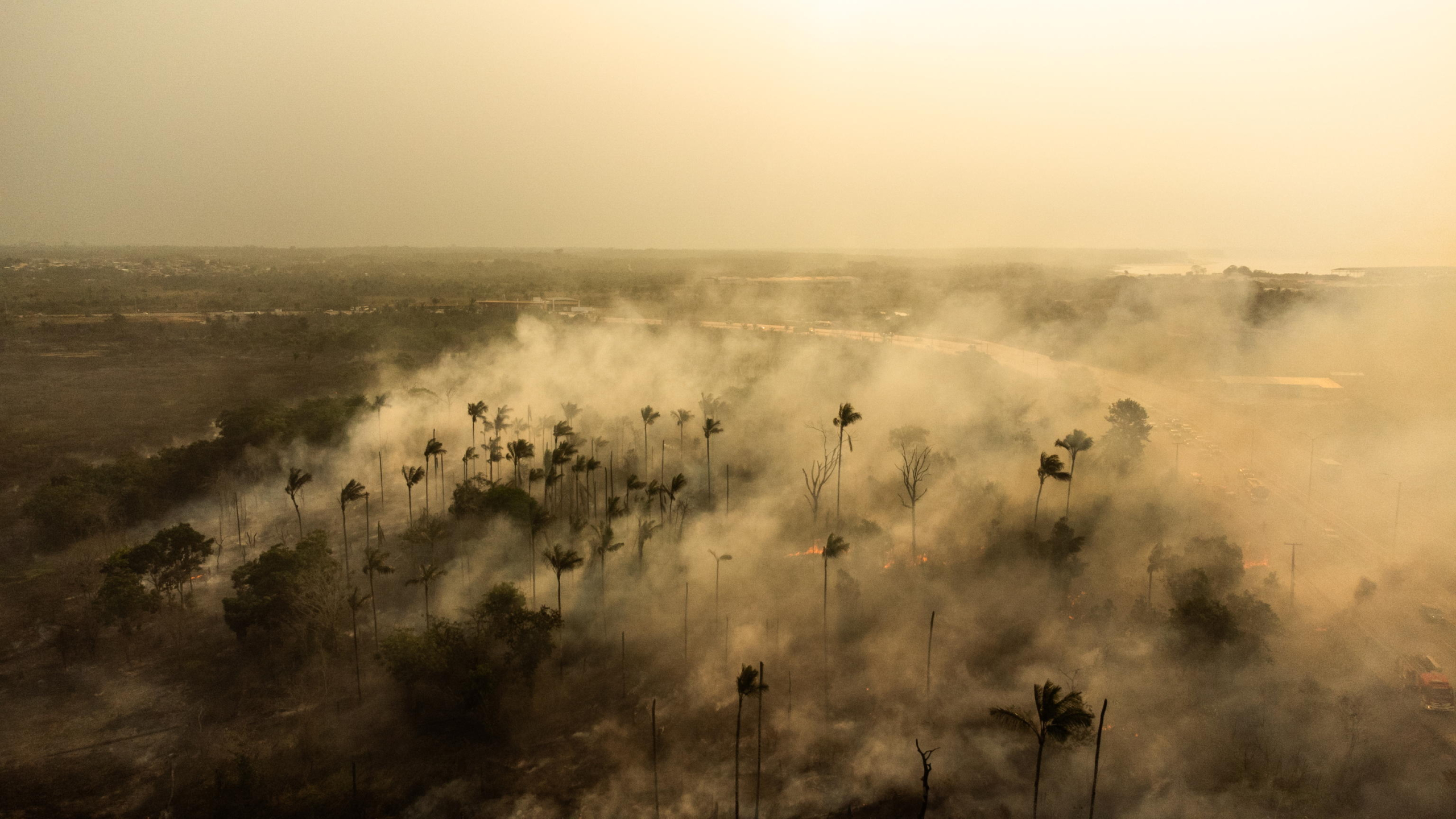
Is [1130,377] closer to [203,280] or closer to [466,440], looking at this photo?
[466,440]

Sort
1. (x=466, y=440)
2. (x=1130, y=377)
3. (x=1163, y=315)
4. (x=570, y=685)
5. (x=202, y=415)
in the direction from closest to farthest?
(x=570, y=685)
(x=466, y=440)
(x=202, y=415)
(x=1130, y=377)
(x=1163, y=315)

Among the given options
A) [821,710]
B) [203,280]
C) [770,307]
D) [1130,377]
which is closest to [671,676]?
→ [821,710]

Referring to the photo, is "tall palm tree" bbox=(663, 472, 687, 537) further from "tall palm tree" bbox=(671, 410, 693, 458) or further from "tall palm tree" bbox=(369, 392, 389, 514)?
"tall palm tree" bbox=(369, 392, 389, 514)

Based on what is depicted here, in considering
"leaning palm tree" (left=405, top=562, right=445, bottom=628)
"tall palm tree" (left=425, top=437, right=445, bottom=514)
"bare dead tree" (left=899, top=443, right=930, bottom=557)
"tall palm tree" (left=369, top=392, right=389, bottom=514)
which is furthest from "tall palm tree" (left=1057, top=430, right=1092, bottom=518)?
"tall palm tree" (left=369, top=392, right=389, bottom=514)

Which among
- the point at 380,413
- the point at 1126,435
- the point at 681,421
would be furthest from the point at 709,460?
the point at 1126,435

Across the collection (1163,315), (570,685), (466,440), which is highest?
(1163,315)

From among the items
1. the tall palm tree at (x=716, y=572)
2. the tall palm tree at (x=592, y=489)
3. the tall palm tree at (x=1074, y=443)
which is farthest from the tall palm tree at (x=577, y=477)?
the tall palm tree at (x=1074, y=443)
